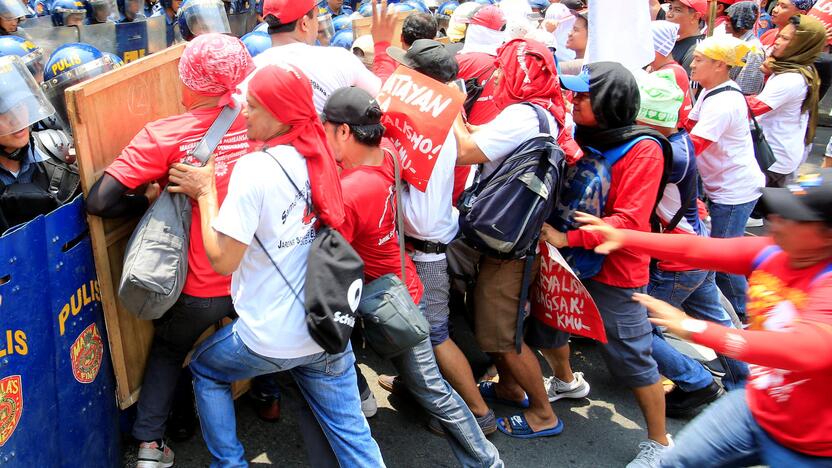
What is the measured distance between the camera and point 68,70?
3.91 m

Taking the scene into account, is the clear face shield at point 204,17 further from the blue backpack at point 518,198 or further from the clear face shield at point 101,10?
the clear face shield at point 101,10

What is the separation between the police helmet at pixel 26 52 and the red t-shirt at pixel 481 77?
2.47 meters

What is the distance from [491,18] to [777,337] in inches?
153

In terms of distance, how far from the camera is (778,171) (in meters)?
5.72

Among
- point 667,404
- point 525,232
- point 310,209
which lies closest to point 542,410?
point 667,404

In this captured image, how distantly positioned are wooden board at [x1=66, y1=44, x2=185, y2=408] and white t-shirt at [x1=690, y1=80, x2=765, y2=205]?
10.2ft

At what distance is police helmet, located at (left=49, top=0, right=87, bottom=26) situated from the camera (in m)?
7.89

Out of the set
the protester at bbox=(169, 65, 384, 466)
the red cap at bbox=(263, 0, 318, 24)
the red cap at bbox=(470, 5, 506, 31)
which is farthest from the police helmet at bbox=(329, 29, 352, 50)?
the protester at bbox=(169, 65, 384, 466)

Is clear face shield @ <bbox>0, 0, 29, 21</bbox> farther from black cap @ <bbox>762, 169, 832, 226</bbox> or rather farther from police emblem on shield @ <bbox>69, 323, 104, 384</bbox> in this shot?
black cap @ <bbox>762, 169, 832, 226</bbox>

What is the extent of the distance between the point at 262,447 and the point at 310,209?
5.65 ft

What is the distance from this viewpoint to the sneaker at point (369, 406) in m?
4.00

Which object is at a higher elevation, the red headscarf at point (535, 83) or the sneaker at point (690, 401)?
the red headscarf at point (535, 83)

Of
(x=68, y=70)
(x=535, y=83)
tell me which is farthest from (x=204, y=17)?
(x=535, y=83)

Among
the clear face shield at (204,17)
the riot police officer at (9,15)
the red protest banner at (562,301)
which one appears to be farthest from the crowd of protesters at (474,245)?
the riot police officer at (9,15)
